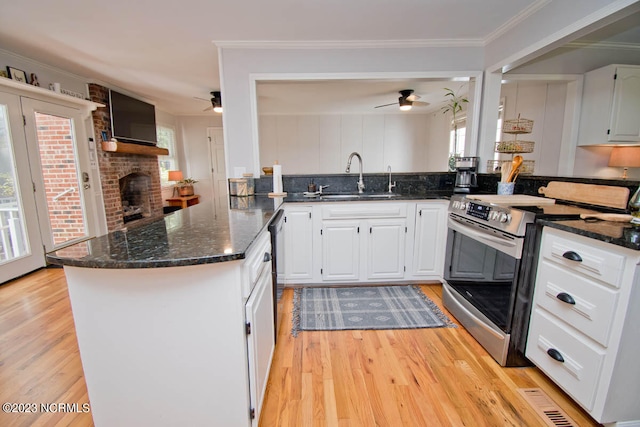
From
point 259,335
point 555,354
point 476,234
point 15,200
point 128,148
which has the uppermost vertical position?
point 128,148

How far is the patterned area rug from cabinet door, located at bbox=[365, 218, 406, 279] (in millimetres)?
168

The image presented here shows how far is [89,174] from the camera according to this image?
11.8 ft

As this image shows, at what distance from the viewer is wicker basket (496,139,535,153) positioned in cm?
221

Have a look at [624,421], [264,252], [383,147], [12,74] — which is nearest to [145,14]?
[12,74]

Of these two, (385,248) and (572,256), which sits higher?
(572,256)

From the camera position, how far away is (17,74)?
109 inches

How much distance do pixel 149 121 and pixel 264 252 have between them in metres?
4.64

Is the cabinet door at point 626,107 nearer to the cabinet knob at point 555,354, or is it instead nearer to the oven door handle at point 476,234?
the oven door handle at point 476,234

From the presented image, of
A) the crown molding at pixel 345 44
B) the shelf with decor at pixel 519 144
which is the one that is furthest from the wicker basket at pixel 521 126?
the crown molding at pixel 345 44

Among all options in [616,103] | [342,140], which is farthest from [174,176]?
[616,103]

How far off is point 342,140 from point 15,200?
17.0ft

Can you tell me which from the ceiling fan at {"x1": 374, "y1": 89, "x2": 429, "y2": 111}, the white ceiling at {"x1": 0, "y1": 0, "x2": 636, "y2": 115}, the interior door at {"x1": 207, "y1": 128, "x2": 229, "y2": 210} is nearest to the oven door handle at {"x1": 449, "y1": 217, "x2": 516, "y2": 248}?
the white ceiling at {"x1": 0, "y1": 0, "x2": 636, "y2": 115}

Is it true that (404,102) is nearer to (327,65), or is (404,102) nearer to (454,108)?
(454,108)

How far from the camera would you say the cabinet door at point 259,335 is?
1.04m
